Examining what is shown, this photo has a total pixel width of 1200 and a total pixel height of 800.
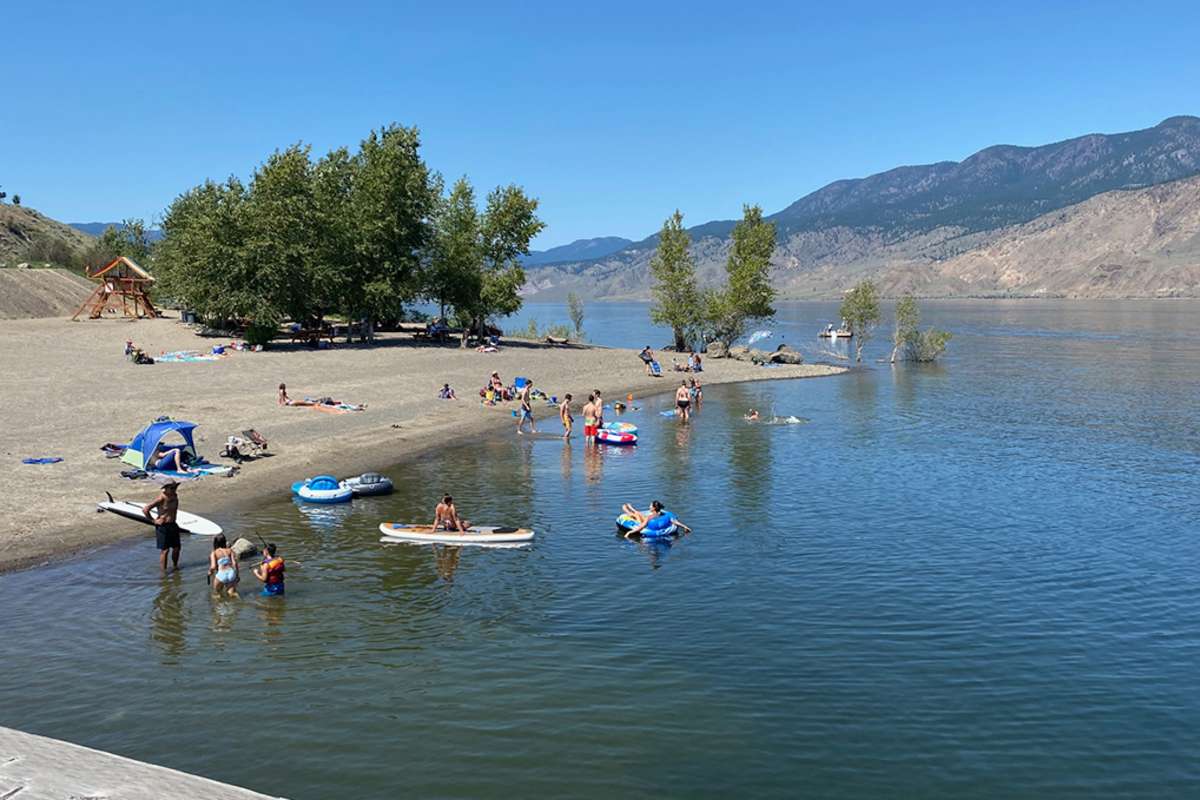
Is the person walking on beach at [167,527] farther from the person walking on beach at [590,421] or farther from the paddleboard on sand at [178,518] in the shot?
the person walking on beach at [590,421]

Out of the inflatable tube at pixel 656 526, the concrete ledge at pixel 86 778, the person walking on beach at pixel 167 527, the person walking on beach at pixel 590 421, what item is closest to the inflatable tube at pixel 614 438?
the person walking on beach at pixel 590 421

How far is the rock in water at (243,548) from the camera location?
22.6 m

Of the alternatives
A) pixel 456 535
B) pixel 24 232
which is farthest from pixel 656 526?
pixel 24 232

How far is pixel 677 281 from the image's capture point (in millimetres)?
85875

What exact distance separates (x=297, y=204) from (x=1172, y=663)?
2508 inches

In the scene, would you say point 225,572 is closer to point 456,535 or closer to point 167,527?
point 167,527

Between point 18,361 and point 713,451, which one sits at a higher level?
point 18,361

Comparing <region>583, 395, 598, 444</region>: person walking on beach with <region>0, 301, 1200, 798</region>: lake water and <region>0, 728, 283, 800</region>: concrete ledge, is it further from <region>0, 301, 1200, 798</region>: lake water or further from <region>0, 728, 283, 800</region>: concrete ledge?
<region>0, 728, 283, 800</region>: concrete ledge

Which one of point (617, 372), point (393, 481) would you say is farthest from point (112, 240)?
point (393, 481)

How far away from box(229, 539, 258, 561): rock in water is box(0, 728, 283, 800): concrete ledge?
33.8 ft

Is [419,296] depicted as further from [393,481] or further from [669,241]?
[393,481]

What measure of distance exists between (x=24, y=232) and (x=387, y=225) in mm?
99590

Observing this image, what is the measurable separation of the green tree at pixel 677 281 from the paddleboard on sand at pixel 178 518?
64.7 meters

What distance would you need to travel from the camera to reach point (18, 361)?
51562 millimetres
